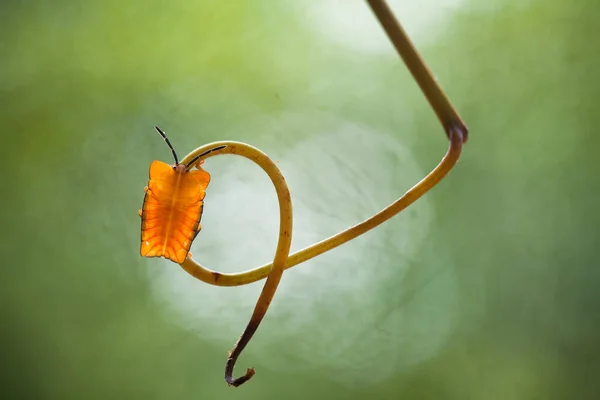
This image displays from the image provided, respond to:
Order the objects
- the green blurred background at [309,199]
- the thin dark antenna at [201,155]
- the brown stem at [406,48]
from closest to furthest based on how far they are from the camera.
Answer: the brown stem at [406,48] → the thin dark antenna at [201,155] → the green blurred background at [309,199]

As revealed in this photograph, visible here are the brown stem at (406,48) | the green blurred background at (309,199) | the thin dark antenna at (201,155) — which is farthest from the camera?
the green blurred background at (309,199)

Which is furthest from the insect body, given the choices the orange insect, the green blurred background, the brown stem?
the green blurred background

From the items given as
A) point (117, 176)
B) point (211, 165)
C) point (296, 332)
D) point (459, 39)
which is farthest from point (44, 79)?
point (459, 39)

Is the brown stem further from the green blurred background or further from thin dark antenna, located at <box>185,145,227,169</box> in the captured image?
the green blurred background

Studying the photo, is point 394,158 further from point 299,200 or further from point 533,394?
point 533,394

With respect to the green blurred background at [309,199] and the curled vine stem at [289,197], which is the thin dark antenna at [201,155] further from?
the green blurred background at [309,199]

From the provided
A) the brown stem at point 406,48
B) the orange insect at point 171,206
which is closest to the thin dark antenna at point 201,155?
the orange insect at point 171,206
